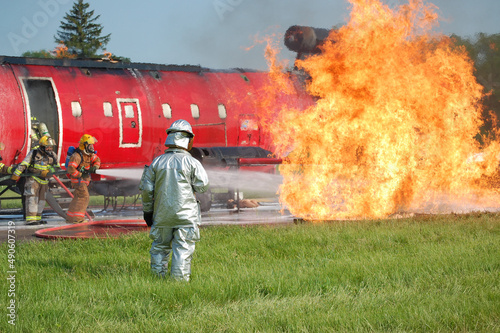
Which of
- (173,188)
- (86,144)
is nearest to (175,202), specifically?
(173,188)

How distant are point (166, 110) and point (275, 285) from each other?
1105 cm

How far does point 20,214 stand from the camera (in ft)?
55.3

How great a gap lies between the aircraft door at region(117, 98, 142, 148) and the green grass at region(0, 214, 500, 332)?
21.5ft

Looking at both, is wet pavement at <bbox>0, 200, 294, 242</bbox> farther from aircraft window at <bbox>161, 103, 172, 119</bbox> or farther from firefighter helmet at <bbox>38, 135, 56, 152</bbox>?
aircraft window at <bbox>161, 103, 172, 119</bbox>

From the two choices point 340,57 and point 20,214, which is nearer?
point 340,57

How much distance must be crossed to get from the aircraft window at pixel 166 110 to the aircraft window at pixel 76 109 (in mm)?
2319

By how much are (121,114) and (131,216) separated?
2.75 m

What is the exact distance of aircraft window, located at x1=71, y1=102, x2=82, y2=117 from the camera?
15.6m

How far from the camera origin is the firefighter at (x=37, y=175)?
1420 centimetres

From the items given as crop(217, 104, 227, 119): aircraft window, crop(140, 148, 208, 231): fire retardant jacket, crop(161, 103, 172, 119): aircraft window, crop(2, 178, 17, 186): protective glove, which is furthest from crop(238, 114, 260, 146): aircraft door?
crop(140, 148, 208, 231): fire retardant jacket

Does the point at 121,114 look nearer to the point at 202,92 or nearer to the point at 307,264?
the point at 202,92

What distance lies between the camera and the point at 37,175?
46.8 ft

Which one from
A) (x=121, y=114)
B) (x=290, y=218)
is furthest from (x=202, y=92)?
(x=290, y=218)

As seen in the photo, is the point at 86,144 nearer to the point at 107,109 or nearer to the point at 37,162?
the point at 37,162
